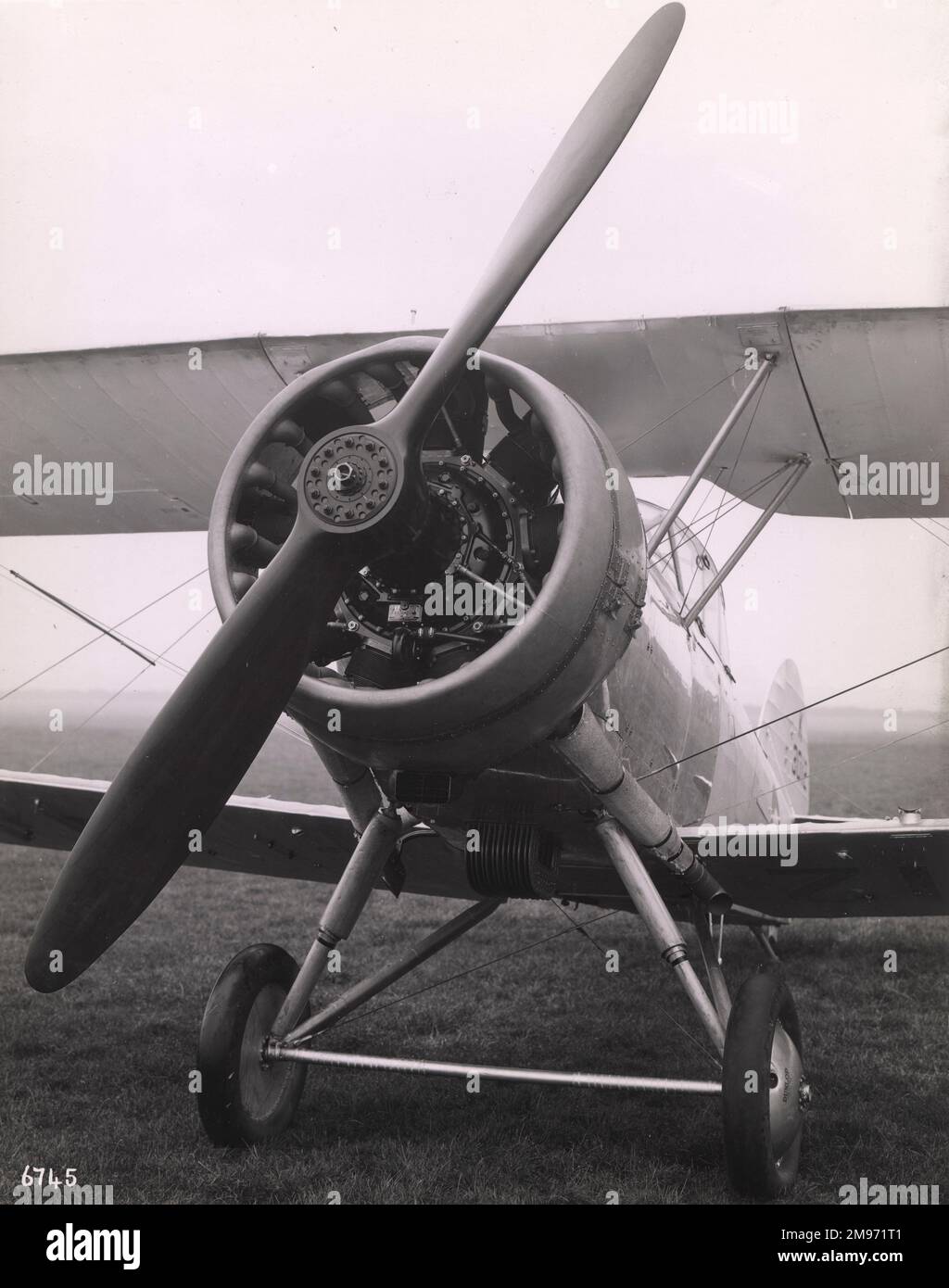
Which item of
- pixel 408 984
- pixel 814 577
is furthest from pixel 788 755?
pixel 408 984

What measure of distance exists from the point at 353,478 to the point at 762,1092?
2401mm

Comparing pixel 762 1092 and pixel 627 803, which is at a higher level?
pixel 627 803

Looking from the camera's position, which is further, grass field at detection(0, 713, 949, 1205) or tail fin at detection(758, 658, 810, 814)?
tail fin at detection(758, 658, 810, 814)

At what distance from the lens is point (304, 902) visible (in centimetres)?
1030

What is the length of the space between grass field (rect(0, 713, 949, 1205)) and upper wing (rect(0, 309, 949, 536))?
1.76 m

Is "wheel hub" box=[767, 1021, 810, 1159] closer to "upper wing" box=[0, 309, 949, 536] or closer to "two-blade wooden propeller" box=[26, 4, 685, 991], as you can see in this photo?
"two-blade wooden propeller" box=[26, 4, 685, 991]

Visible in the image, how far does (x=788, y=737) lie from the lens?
816 centimetres

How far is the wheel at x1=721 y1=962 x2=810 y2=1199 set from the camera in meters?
3.75

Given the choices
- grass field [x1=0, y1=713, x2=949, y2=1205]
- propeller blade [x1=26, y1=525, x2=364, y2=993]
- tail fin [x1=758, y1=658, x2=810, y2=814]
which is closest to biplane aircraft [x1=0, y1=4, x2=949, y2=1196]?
propeller blade [x1=26, y1=525, x2=364, y2=993]

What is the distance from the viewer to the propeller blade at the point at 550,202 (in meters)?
3.14

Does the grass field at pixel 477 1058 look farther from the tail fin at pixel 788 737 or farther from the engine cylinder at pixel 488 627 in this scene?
the engine cylinder at pixel 488 627

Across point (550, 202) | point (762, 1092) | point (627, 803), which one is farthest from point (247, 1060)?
point (550, 202)

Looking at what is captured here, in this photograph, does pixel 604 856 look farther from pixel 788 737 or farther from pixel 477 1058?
pixel 788 737

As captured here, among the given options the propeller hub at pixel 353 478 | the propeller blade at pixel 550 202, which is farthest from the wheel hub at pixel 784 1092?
the propeller blade at pixel 550 202
